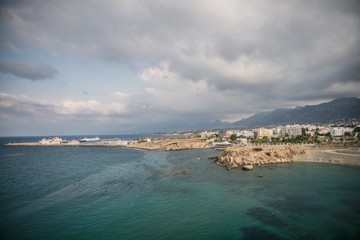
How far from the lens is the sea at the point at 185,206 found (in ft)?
64.5

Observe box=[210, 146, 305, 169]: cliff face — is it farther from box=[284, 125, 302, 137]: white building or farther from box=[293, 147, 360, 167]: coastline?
box=[284, 125, 302, 137]: white building

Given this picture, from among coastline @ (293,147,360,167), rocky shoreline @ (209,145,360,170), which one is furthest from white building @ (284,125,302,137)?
coastline @ (293,147,360,167)

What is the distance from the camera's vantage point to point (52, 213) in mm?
24734

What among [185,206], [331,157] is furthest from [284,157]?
[185,206]

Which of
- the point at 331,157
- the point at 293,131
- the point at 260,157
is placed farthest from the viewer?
the point at 293,131

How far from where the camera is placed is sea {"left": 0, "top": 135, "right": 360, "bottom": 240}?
64.5 ft

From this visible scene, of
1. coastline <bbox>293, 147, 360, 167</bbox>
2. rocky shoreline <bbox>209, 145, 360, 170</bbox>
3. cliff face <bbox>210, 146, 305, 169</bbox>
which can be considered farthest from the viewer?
cliff face <bbox>210, 146, 305, 169</bbox>

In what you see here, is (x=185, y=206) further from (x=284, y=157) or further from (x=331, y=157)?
(x=331, y=157)

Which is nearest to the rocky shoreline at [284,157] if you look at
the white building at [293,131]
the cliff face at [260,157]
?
the cliff face at [260,157]

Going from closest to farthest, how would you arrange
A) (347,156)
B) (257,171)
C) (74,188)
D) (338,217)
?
(338,217) → (74,188) → (257,171) → (347,156)

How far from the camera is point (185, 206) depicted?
84.9ft

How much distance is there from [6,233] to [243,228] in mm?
22692

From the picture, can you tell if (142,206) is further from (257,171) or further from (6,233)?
(257,171)

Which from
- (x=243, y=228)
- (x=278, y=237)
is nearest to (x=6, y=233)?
(x=243, y=228)
